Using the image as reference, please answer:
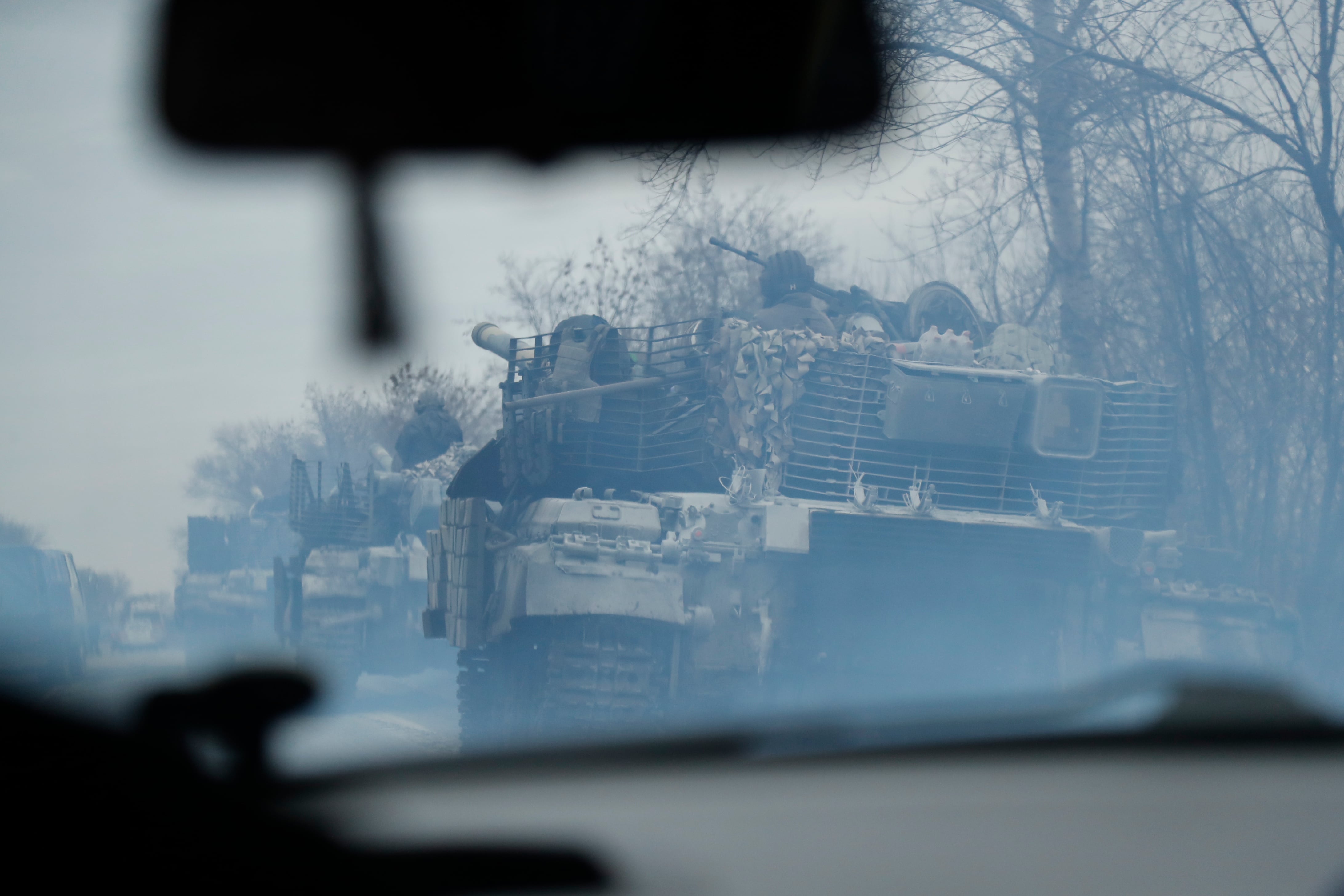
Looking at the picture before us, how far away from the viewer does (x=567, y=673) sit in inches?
367

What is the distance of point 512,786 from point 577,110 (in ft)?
6.70

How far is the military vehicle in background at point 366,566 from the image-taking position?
12.8 metres

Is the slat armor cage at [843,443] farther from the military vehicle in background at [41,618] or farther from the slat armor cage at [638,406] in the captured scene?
the military vehicle in background at [41,618]

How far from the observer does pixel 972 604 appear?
902 centimetres

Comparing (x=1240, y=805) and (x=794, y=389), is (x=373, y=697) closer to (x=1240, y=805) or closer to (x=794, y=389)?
(x=794, y=389)

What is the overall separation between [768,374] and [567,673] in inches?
109

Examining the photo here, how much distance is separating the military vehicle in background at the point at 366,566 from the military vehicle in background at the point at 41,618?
6109 millimetres

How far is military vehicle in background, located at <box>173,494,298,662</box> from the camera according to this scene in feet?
23.8

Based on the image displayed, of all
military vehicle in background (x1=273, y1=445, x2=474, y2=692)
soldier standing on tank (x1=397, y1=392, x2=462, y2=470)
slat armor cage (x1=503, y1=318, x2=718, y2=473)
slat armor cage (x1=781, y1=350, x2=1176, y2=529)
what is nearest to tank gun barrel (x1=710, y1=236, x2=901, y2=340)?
slat armor cage (x1=781, y1=350, x2=1176, y2=529)

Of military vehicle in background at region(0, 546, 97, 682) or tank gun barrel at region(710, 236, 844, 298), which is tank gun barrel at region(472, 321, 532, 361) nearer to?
tank gun barrel at region(710, 236, 844, 298)

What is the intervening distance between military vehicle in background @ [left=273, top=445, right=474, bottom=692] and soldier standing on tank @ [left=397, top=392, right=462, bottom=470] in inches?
6.5

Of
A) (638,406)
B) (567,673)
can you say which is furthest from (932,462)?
(567,673)

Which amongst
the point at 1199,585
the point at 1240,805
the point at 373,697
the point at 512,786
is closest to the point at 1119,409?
the point at 1199,585

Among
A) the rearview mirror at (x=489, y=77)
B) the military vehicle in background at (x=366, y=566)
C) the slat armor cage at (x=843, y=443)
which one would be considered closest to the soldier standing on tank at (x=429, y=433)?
the military vehicle in background at (x=366, y=566)
